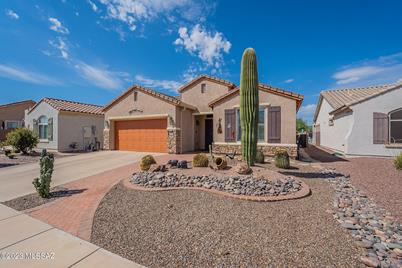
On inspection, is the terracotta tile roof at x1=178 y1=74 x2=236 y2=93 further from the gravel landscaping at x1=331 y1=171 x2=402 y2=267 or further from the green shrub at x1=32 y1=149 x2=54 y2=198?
the green shrub at x1=32 y1=149 x2=54 y2=198

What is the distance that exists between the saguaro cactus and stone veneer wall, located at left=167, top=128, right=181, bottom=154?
6.46 m

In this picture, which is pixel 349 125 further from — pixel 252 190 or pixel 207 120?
pixel 252 190

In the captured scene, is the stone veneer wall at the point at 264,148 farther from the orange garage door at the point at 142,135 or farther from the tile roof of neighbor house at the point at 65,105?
the tile roof of neighbor house at the point at 65,105

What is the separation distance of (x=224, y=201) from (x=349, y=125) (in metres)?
12.5

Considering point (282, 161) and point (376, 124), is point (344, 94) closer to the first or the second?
point (376, 124)

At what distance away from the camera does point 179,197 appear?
5.23 metres

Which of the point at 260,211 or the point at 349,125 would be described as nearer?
the point at 260,211

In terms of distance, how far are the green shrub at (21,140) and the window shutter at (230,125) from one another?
14422 mm

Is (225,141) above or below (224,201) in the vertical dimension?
above

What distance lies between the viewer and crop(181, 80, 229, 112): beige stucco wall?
15.1m

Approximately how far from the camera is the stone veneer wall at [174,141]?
13.3m

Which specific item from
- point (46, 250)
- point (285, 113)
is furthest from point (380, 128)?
point (46, 250)

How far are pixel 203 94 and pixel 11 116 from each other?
1023 inches

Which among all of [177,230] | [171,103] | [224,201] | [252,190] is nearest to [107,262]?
[177,230]
